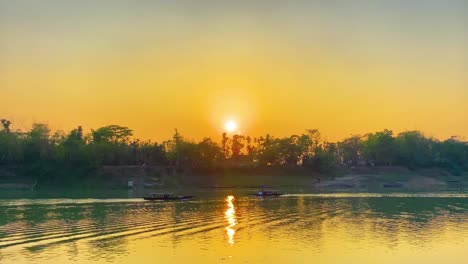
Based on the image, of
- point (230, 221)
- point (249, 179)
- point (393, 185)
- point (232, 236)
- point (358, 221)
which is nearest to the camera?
point (232, 236)

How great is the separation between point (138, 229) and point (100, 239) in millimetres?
4231

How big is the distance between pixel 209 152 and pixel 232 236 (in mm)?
90321

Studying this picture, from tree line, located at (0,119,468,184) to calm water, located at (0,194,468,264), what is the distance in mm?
58801

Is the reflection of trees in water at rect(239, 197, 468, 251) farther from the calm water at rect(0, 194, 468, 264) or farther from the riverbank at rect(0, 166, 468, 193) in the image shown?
the riverbank at rect(0, 166, 468, 193)

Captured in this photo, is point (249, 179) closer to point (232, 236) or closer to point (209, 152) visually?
point (209, 152)

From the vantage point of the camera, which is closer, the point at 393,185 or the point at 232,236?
the point at 232,236

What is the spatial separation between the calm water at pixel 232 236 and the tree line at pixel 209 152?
193 ft

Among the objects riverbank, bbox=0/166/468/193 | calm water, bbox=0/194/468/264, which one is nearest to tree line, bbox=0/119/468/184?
riverbank, bbox=0/166/468/193

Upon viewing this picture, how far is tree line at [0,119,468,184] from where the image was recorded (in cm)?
10788

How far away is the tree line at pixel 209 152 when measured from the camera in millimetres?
107875

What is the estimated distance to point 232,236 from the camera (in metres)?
33.8

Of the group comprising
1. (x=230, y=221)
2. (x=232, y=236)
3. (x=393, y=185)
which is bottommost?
(x=232, y=236)

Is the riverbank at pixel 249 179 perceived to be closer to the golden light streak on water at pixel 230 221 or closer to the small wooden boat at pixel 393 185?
the small wooden boat at pixel 393 185

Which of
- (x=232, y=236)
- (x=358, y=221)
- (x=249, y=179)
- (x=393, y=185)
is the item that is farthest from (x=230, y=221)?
(x=393, y=185)
